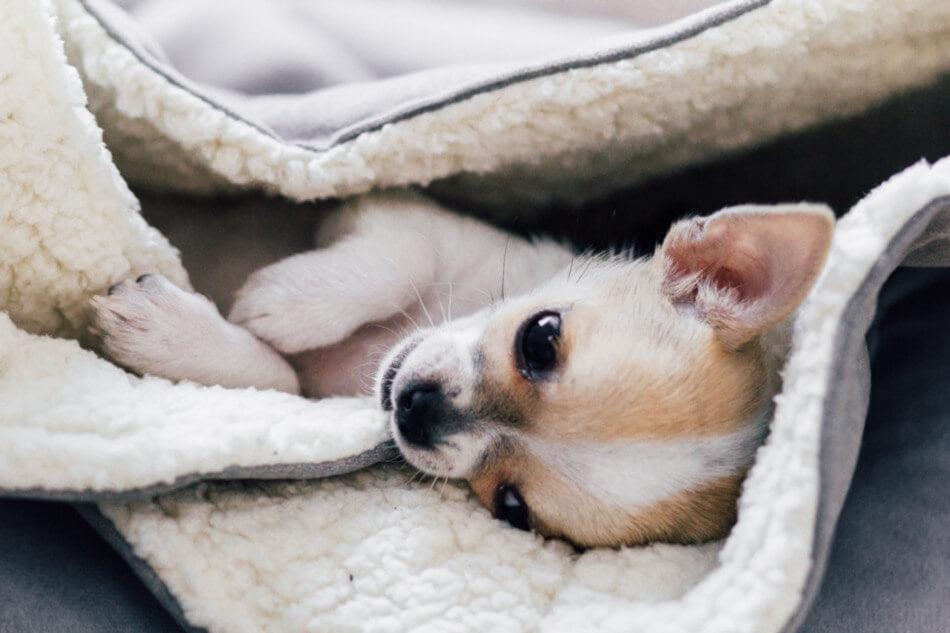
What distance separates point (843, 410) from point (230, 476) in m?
0.71

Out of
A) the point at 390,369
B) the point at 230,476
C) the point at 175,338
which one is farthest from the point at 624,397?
the point at 175,338

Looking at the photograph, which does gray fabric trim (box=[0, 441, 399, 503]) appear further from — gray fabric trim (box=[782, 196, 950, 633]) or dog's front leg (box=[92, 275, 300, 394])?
gray fabric trim (box=[782, 196, 950, 633])

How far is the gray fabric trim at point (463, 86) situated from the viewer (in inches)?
49.0

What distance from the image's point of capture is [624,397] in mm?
1146

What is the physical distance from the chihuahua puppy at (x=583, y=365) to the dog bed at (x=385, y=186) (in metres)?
0.06

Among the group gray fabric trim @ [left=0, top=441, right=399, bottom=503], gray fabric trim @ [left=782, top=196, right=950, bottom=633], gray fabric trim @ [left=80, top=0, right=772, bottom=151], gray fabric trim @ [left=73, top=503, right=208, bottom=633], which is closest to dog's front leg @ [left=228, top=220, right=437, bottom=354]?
gray fabric trim @ [left=80, top=0, right=772, bottom=151]

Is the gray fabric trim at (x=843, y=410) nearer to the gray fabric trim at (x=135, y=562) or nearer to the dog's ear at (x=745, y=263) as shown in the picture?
the dog's ear at (x=745, y=263)

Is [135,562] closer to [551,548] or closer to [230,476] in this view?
[230,476]

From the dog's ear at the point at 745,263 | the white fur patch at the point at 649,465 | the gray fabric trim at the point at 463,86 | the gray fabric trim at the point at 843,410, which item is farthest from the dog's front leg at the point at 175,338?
the gray fabric trim at the point at 843,410

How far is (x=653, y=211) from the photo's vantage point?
163 centimetres

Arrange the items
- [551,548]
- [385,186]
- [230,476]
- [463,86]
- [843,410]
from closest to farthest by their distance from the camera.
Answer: [843,410], [230,476], [551,548], [463,86], [385,186]

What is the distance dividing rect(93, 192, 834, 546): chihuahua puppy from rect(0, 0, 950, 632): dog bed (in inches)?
2.5

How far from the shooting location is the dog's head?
1.15 m

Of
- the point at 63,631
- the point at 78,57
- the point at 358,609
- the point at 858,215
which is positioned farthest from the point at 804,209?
the point at 78,57
